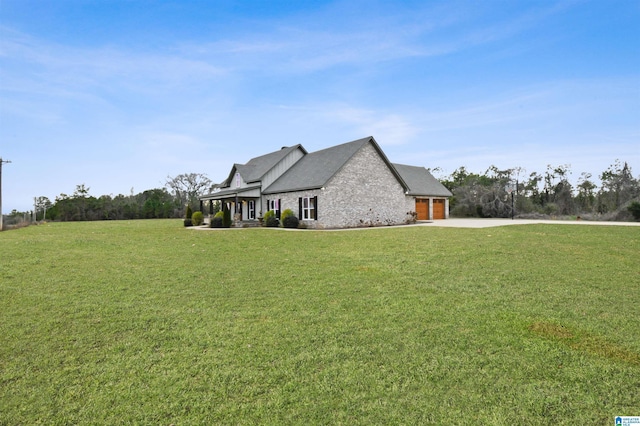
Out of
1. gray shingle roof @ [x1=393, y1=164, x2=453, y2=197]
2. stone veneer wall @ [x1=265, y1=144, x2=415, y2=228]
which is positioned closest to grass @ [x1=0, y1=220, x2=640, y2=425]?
stone veneer wall @ [x1=265, y1=144, x2=415, y2=228]

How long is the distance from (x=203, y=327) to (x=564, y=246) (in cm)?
1236

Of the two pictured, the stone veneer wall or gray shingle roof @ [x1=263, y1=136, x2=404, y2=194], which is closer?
the stone veneer wall

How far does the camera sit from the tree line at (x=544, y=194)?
3224 centimetres

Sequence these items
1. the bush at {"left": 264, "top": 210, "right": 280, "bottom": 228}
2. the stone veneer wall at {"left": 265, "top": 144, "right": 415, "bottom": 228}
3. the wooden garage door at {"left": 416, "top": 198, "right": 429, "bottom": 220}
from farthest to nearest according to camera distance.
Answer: the wooden garage door at {"left": 416, "top": 198, "right": 429, "bottom": 220} → the bush at {"left": 264, "top": 210, "right": 280, "bottom": 228} → the stone veneer wall at {"left": 265, "top": 144, "right": 415, "bottom": 228}

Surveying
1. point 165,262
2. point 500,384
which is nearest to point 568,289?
point 500,384

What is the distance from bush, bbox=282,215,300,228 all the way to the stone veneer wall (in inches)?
31.2

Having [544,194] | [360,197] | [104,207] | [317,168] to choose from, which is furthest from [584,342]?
[104,207]

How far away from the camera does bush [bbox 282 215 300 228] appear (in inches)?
918

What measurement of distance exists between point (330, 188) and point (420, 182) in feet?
50.9

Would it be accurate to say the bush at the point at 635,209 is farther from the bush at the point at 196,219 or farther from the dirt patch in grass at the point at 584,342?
the bush at the point at 196,219

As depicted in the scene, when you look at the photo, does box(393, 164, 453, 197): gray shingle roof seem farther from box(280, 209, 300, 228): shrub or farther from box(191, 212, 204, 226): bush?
box(191, 212, 204, 226): bush

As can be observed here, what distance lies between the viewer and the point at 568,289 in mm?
6180

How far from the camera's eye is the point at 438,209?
34.1 m

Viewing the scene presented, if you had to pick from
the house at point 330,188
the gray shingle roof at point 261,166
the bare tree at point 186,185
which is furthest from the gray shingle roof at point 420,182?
the bare tree at point 186,185
